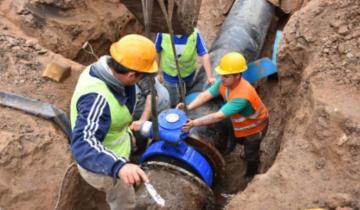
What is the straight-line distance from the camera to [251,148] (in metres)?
5.51

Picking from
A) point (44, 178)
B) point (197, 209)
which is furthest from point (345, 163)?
point (44, 178)

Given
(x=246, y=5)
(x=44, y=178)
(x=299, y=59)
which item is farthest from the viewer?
(x=246, y=5)

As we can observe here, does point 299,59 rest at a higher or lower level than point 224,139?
higher

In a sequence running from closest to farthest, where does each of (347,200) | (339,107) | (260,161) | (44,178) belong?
(347,200), (339,107), (44,178), (260,161)

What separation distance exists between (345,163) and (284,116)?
5.38ft

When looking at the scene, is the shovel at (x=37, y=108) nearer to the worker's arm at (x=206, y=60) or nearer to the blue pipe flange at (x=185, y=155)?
the blue pipe flange at (x=185, y=155)

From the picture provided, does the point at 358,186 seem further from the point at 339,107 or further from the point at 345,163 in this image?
the point at 339,107

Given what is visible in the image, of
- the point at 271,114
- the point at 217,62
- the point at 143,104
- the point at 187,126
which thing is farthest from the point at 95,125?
the point at 271,114

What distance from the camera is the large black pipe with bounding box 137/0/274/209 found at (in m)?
4.25

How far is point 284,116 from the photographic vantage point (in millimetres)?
5461

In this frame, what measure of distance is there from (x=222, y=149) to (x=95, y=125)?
2.19 m

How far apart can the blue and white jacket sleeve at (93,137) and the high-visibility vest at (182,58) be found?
2618 mm

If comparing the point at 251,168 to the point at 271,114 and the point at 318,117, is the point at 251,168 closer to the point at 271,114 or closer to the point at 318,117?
the point at 271,114

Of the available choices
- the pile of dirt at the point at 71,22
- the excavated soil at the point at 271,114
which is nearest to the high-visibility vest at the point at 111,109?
the excavated soil at the point at 271,114
